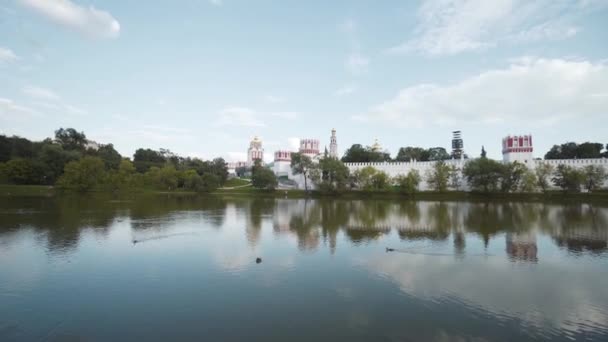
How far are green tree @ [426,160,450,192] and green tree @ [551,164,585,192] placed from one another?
12112mm

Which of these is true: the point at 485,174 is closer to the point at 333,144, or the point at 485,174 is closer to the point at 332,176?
the point at 332,176

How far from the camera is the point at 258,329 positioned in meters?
6.53

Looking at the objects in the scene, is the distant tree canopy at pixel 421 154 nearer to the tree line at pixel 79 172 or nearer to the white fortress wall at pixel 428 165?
the white fortress wall at pixel 428 165

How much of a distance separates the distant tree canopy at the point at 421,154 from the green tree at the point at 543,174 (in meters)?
26.3

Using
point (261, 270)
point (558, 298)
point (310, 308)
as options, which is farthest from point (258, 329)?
point (558, 298)

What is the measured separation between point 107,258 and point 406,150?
66294 mm

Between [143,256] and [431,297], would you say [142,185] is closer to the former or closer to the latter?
[143,256]

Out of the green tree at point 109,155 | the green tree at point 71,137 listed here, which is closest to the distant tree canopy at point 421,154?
the green tree at point 109,155

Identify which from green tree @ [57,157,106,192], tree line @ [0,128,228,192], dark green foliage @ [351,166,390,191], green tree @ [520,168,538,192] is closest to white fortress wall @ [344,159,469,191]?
dark green foliage @ [351,166,390,191]

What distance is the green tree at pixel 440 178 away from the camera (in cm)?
4656

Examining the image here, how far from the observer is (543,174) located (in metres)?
42.8

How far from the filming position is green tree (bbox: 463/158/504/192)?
141 feet

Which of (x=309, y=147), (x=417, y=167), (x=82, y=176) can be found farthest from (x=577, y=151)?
(x=82, y=176)

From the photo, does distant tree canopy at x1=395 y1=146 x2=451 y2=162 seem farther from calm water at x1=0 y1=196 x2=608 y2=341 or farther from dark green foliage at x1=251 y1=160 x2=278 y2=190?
calm water at x1=0 y1=196 x2=608 y2=341
